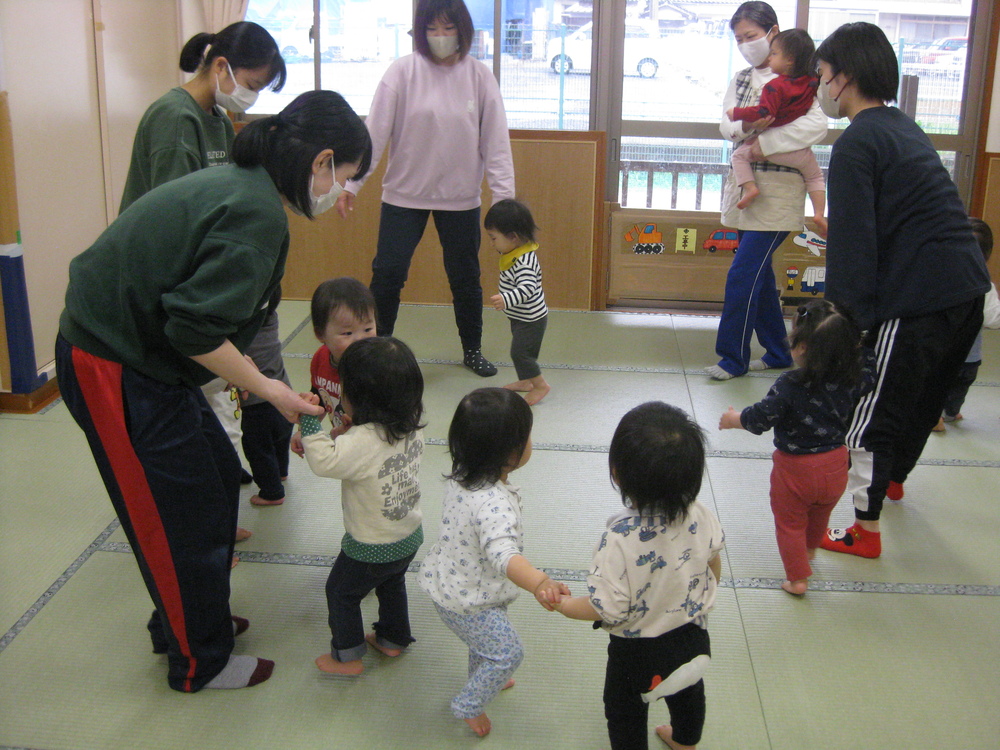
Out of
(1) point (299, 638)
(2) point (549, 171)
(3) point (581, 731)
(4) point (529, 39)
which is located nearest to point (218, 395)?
(1) point (299, 638)

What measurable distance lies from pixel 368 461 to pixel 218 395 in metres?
0.73

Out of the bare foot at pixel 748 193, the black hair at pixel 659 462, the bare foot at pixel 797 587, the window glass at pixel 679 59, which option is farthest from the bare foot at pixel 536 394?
the black hair at pixel 659 462

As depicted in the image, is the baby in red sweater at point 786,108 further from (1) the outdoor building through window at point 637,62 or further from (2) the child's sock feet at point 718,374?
(1) the outdoor building through window at point 637,62

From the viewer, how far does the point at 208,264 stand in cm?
142

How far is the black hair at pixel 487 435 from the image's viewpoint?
1.50 m

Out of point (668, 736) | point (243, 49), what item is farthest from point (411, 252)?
point (668, 736)

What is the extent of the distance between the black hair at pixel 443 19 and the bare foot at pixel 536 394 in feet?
4.12

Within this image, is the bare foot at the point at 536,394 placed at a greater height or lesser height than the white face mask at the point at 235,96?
lesser

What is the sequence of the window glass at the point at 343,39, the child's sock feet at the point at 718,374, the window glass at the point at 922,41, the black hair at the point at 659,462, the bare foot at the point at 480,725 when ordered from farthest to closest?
the window glass at the point at 343,39
the window glass at the point at 922,41
the child's sock feet at the point at 718,374
the bare foot at the point at 480,725
the black hair at the point at 659,462

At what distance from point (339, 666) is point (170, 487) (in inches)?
20.8

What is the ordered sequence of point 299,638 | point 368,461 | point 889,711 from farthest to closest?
point 299,638 → point 889,711 → point 368,461

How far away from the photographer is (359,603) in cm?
185

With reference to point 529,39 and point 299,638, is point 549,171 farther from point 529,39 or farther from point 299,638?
point 299,638

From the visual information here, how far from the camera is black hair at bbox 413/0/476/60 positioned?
320 centimetres
